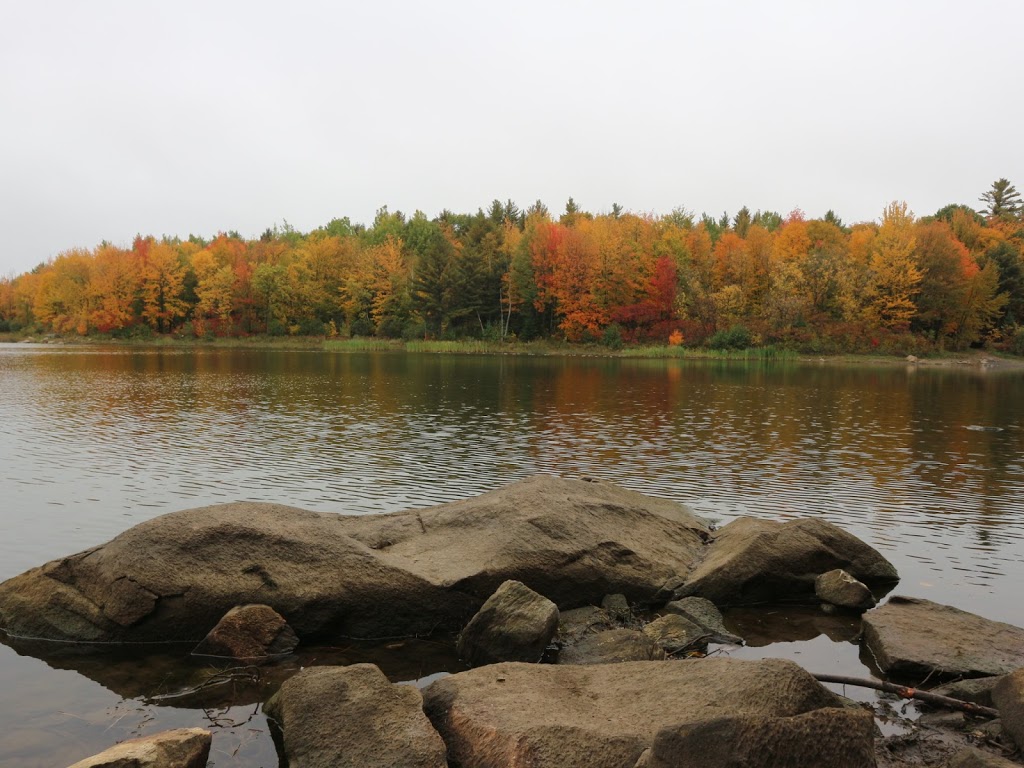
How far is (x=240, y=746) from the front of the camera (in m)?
8.30

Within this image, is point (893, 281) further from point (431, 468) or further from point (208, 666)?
point (208, 666)

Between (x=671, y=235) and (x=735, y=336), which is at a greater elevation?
(x=671, y=235)

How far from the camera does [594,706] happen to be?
25.8 ft

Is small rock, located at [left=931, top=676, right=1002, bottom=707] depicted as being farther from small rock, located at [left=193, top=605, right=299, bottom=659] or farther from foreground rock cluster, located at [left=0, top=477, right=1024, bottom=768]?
small rock, located at [left=193, top=605, right=299, bottom=659]

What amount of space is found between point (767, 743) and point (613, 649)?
442cm

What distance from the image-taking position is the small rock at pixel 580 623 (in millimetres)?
11416

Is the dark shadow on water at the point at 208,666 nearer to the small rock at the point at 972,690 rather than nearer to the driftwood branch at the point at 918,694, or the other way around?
the driftwood branch at the point at 918,694

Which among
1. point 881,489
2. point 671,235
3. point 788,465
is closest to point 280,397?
point 788,465

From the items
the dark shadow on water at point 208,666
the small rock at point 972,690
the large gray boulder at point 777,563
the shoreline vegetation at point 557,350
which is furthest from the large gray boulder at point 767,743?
the shoreline vegetation at point 557,350

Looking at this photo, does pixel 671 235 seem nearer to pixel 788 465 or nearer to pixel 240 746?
pixel 788 465

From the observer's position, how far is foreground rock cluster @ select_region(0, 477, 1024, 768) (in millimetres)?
7145

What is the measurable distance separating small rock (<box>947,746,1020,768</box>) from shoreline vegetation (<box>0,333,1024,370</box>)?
8240 centimetres

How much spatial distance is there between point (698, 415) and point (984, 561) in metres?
21.9

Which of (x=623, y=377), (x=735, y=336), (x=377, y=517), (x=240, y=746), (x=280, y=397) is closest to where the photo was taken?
(x=240, y=746)
